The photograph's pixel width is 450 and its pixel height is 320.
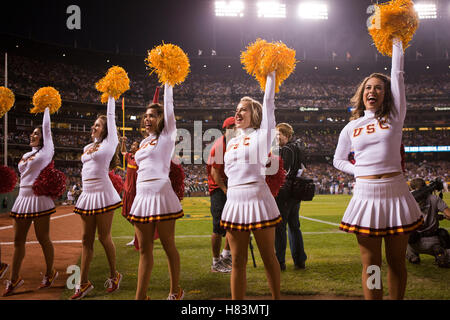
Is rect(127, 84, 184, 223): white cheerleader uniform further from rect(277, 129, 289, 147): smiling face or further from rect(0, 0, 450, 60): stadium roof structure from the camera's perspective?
rect(0, 0, 450, 60): stadium roof structure

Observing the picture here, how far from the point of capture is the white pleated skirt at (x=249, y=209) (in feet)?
8.54

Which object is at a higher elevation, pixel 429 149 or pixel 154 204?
pixel 429 149

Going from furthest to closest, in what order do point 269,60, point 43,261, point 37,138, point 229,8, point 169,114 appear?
point 229,8 < point 43,261 < point 37,138 < point 169,114 < point 269,60

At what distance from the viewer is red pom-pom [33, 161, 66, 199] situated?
162 inches

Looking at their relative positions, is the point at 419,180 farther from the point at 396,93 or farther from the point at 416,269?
the point at 396,93

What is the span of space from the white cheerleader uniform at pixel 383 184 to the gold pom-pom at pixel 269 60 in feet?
2.64

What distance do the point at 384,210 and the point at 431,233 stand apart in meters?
3.13

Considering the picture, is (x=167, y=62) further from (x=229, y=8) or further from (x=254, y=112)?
(x=229, y=8)

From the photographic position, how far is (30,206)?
13.3ft

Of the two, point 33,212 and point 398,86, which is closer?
point 398,86

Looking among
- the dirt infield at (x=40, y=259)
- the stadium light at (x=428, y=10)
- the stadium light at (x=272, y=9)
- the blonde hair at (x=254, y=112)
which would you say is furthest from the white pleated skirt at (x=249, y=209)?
the stadium light at (x=428, y=10)

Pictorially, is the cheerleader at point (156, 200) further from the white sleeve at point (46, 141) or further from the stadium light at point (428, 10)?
the stadium light at point (428, 10)

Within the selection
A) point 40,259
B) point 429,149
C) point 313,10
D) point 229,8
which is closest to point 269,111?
point 40,259

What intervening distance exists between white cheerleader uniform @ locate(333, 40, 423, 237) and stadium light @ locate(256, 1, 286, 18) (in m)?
36.7
